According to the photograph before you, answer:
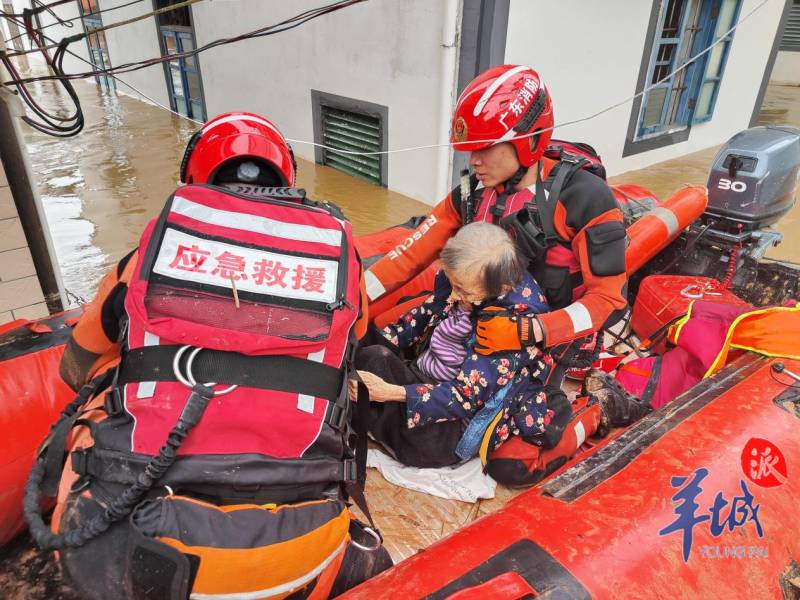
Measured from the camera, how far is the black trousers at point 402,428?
1881mm

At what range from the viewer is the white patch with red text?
3.43ft

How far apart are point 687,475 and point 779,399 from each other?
21.4 inches

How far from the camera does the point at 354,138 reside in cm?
611

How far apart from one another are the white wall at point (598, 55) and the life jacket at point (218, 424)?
4.39 metres

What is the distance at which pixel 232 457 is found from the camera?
100cm

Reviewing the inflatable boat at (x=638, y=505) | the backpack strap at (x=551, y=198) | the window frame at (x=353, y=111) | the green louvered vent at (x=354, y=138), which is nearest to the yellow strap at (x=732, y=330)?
the inflatable boat at (x=638, y=505)

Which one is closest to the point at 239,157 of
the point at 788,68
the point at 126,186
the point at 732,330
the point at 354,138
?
the point at 732,330

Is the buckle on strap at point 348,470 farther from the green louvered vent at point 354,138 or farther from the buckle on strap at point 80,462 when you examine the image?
the green louvered vent at point 354,138

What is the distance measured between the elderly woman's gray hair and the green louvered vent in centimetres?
434

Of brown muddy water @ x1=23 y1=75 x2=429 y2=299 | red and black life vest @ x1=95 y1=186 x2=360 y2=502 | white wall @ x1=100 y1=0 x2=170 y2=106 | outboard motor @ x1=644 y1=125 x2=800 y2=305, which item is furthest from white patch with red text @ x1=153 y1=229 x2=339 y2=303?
white wall @ x1=100 y1=0 x2=170 y2=106

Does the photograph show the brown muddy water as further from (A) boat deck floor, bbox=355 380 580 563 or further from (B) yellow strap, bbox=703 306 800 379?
(B) yellow strap, bbox=703 306 800 379

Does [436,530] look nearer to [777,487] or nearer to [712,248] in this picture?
[777,487]

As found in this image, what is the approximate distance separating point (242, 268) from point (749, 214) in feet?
9.10

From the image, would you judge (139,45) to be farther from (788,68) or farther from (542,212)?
(788,68)
